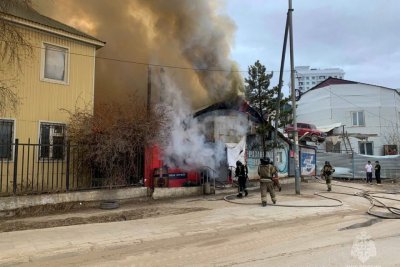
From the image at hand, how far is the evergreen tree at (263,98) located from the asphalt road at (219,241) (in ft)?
26.4

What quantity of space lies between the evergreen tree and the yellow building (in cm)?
747

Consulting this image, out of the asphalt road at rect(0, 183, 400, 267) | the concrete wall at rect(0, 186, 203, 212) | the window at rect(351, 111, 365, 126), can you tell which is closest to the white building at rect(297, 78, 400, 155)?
the window at rect(351, 111, 365, 126)

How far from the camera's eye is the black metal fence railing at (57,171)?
12507 millimetres

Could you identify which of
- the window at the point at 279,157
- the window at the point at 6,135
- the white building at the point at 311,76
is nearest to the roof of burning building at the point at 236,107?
the window at the point at 279,157

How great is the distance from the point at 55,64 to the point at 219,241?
10039 mm

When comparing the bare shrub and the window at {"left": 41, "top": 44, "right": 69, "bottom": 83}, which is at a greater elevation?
the window at {"left": 41, "top": 44, "right": 69, "bottom": 83}

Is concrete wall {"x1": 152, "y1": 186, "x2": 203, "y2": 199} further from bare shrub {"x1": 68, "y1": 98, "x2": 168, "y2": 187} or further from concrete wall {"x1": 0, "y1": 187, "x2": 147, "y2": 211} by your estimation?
bare shrub {"x1": 68, "y1": 98, "x2": 168, "y2": 187}

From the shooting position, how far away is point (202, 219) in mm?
10070

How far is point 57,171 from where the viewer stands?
12.8 meters

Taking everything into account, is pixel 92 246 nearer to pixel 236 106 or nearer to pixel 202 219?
pixel 202 219

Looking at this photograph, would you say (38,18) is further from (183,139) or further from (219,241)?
(219,241)

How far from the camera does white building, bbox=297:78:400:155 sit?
36.8 meters

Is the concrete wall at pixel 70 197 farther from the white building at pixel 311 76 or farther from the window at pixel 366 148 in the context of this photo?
the white building at pixel 311 76

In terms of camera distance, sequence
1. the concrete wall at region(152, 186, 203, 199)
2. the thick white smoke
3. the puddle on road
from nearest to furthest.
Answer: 1. the puddle on road
2. the concrete wall at region(152, 186, 203, 199)
3. the thick white smoke
